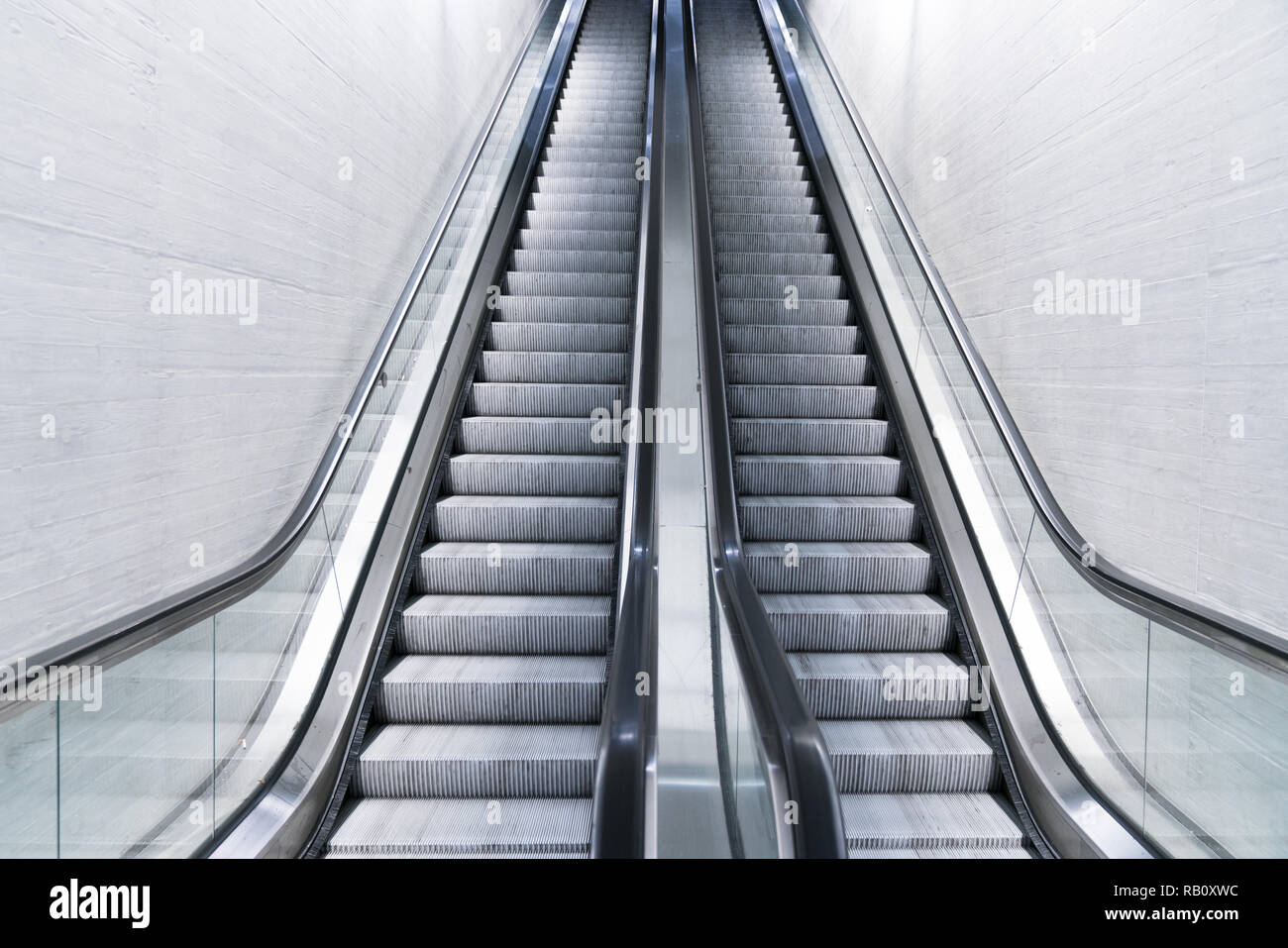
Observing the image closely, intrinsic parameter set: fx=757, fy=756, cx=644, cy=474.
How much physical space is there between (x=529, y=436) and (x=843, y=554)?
1.88m

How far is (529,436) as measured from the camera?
4.41 metres

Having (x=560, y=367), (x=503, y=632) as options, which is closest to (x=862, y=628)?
(x=503, y=632)

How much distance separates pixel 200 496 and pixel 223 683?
29.3 inches

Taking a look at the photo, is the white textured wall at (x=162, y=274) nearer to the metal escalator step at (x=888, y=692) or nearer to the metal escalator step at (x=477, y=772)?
the metal escalator step at (x=477, y=772)

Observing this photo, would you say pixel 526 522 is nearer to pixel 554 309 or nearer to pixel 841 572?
pixel 841 572

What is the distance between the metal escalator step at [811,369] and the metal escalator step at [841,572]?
142 centimetres

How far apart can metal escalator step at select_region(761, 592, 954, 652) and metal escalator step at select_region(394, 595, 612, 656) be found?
2.74ft

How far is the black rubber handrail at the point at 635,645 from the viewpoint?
150cm

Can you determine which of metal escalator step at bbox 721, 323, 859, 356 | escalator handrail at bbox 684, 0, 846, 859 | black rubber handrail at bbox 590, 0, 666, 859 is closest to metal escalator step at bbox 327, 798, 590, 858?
black rubber handrail at bbox 590, 0, 666, 859

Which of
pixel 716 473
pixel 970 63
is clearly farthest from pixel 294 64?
pixel 970 63

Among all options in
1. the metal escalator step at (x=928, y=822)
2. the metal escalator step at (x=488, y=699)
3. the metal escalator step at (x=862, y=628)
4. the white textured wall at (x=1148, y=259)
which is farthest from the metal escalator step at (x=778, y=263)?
the metal escalator step at (x=928, y=822)

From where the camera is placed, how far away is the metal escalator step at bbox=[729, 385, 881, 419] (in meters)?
4.64
